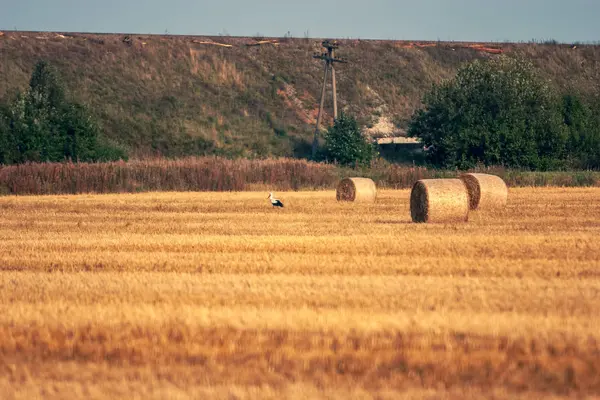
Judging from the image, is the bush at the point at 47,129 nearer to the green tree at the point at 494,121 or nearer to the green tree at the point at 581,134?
the green tree at the point at 494,121

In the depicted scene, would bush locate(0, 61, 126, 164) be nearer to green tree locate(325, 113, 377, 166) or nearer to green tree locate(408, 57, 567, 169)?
green tree locate(325, 113, 377, 166)

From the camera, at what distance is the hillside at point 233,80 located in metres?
64.1

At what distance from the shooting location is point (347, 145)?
176ft

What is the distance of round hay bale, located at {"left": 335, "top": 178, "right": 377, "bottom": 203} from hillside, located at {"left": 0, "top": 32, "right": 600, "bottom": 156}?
31.6m

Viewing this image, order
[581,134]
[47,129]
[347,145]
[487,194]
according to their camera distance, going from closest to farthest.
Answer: [487,194], [47,129], [347,145], [581,134]

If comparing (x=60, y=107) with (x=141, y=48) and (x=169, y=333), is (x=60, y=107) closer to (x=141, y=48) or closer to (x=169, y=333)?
(x=141, y=48)

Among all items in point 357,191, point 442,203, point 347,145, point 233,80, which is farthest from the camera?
point 233,80

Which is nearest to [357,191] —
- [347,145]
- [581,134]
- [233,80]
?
[347,145]

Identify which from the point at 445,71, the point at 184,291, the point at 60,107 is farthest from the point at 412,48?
the point at 184,291

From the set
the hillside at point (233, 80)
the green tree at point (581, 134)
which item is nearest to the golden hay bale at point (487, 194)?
the green tree at point (581, 134)

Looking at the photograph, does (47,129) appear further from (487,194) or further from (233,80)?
(233,80)

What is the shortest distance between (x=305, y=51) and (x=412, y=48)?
10875 mm

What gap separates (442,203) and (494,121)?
34416 millimetres

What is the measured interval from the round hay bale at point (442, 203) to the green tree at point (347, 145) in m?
31.6
